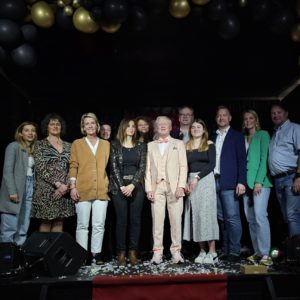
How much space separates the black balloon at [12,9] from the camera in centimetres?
360

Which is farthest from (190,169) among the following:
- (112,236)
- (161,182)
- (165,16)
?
(165,16)

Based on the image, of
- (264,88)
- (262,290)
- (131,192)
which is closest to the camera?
(262,290)

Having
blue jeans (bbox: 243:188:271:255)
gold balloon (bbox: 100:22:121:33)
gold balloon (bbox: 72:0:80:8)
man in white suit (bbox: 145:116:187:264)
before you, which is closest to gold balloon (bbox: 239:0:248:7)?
gold balloon (bbox: 100:22:121:33)

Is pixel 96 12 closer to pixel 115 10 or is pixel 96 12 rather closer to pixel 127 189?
pixel 115 10

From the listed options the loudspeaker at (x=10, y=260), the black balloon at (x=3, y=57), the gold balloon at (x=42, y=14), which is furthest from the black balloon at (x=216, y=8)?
the loudspeaker at (x=10, y=260)

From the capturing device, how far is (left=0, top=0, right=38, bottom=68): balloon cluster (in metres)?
3.61

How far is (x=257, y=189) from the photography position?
386cm

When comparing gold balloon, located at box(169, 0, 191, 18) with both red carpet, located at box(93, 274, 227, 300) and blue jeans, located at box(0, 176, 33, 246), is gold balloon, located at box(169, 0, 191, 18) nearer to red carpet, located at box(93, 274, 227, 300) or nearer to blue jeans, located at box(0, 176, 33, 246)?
blue jeans, located at box(0, 176, 33, 246)

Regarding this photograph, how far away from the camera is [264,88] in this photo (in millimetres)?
5531

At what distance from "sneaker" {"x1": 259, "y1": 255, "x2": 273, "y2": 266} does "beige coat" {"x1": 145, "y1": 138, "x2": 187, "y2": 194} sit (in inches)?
40.1

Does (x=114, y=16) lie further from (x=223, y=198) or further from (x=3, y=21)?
(x=223, y=198)

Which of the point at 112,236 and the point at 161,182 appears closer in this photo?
the point at 161,182

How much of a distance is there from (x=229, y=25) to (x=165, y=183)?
65.7 inches

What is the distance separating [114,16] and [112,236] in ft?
8.00
